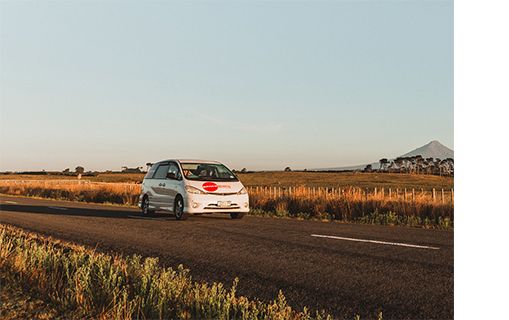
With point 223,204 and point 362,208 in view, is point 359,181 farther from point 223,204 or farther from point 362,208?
point 223,204

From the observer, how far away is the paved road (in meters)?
5.47

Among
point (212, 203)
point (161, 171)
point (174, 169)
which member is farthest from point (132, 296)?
point (161, 171)

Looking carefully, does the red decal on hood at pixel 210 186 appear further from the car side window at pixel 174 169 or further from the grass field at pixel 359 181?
the grass field at pixel 359 181

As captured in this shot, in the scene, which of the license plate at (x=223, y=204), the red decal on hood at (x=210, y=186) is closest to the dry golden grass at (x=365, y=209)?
the license plate at (x=223, y=204)

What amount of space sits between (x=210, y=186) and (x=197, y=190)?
386 mm

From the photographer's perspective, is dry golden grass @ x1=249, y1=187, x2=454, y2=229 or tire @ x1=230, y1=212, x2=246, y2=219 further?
tire @ x1=230, y1=212, x2=246, y2=219

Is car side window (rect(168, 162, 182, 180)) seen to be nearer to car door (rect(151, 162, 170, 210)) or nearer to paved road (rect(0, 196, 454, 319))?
car door (rect(151, 162, 170, 210))

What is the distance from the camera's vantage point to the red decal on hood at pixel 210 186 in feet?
45.6

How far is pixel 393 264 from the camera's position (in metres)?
7.20

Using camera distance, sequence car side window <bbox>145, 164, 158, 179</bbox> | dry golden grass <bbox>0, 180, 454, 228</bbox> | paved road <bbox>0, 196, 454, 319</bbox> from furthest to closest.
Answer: car side window <bbox>145, 164, 158, 179</bbox> < dry golden grass <bbox>0, 180, 454, 228</bbox> < paved road <bbox>0, 196, 454, 319</bbox>

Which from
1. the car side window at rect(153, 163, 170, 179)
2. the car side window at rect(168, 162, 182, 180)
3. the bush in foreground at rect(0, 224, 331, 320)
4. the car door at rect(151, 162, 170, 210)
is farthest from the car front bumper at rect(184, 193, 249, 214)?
the bush in foreground at rect(0, 224, 331, 320)

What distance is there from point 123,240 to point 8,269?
3755 mm
